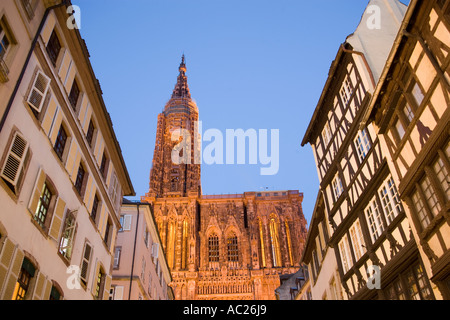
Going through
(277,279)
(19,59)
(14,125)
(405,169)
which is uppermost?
(277,279)

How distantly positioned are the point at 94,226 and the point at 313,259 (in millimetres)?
12295

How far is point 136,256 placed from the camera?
78.7ft

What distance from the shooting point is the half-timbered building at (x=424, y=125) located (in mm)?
9281

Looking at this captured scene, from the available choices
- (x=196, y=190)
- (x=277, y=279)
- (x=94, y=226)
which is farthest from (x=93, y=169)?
(x=196, y=190)

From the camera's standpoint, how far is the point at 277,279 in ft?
180

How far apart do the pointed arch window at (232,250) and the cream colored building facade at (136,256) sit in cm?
2843

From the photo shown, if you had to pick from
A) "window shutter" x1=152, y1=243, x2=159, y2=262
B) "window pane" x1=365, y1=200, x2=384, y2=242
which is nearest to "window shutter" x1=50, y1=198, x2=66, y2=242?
"window pane" x1=365, y1=200, x2=384, y2=242

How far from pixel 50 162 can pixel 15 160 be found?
2323 millimetres

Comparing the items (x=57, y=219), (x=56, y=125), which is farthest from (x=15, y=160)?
(x=57, y=219)

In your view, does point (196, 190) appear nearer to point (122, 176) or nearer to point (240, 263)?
point (240, 263)

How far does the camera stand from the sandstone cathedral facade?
5456 cm

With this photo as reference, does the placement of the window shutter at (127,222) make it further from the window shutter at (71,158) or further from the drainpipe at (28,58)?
the drainpipe at (28,58)

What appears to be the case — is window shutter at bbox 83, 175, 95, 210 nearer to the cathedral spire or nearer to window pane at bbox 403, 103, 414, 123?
window pane at bbox 403, 103, 414, 123

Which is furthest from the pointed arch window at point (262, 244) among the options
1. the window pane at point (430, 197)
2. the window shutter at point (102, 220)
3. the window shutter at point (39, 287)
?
the window pane at point (430, 197)
